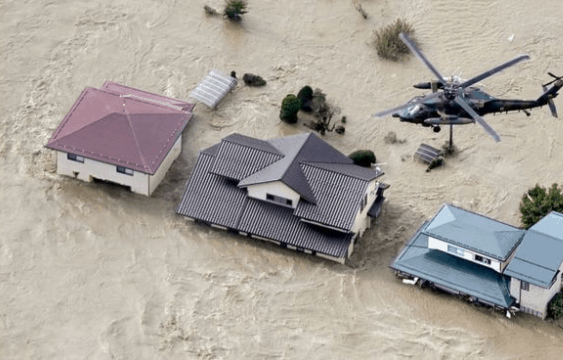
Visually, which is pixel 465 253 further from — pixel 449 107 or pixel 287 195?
pixel 287 195

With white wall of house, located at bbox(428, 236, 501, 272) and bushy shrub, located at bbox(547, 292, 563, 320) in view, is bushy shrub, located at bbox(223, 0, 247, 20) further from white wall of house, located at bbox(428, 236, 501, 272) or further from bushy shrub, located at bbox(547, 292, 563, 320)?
bushy shrub, located at bbox(547, 292, 563, 320)

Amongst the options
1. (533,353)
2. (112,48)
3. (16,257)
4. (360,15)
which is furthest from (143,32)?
(533,353)

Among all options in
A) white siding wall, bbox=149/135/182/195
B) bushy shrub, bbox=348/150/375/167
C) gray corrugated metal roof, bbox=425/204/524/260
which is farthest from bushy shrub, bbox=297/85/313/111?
gray corrugated metal roof, bbox=425/204/524/260

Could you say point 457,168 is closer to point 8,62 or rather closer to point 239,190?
point 239,190

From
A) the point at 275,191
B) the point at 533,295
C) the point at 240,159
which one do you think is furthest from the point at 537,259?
the point at 240,159

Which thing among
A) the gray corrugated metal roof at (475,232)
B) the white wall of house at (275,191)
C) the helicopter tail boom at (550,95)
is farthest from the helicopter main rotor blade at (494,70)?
the white wall of house at (275,191)

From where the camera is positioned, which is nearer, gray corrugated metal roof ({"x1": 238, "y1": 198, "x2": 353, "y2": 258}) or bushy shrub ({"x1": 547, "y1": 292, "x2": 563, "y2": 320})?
bushy shrub ({"x1": 547, "y1": 292, "x2": 563, "y2": 320})
